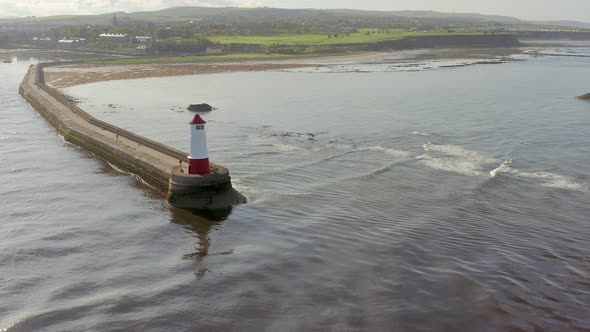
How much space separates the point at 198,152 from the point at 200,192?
3.16 ft

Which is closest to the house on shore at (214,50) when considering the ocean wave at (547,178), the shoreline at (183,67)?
the shoreline at (183,67)

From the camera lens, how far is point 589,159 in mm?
20000

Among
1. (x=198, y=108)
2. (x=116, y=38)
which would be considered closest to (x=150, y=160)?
(x=198, y=108)

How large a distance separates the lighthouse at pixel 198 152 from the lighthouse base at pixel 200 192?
0.22m

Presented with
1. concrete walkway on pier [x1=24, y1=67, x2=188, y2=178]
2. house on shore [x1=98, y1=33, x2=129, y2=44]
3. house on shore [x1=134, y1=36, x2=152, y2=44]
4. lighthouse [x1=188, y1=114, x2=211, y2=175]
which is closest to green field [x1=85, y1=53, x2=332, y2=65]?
house on shore [x1=134, y1=36, x2=152, y2=44]

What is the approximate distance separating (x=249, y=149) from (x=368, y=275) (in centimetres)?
1290

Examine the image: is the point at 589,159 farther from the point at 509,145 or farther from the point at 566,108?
the point at 566,108

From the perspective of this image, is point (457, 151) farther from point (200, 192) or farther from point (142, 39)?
point (142, 39)

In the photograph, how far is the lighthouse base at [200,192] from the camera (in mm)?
13094

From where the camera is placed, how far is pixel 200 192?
13.1m

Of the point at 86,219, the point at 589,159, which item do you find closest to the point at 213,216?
the point at 86,219

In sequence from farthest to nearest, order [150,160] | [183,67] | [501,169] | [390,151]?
[183,67]
[390,151]
[501,169]
[150,160]

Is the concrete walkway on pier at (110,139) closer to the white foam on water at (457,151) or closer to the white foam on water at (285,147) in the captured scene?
the white foam on water at (285,147)

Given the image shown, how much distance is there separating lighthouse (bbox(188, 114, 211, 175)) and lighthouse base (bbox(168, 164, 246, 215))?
22 centimetres
